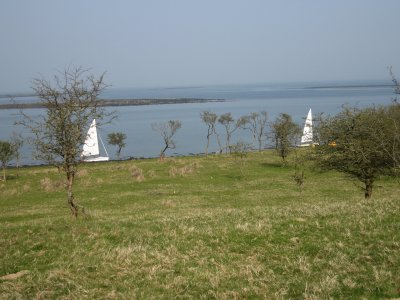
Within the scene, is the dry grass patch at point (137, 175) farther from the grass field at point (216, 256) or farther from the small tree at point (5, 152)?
the grass field at point (216, 256)

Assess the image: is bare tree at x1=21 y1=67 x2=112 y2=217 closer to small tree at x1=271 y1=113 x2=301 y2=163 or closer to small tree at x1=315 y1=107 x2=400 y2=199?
small tree at x1=315 y1=107 x2=400 y2=199

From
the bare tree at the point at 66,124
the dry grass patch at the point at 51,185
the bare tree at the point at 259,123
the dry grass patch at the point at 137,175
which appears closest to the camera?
the bare tree at the point at 66,124

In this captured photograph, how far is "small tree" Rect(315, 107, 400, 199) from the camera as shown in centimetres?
2041

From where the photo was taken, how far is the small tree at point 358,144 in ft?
66.9

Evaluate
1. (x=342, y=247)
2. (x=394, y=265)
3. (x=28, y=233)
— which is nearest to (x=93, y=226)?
(x=28, y=233)

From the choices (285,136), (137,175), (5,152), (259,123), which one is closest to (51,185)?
(137,175)

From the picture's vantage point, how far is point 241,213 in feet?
39.0

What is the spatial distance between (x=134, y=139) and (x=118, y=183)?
63.2 meters

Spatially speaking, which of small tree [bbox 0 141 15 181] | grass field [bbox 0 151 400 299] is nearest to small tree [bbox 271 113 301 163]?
→ small tree [bbox 0 141 15 181]

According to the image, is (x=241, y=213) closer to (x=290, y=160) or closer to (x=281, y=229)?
(x=281, y=229)

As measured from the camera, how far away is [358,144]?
70.5 ft

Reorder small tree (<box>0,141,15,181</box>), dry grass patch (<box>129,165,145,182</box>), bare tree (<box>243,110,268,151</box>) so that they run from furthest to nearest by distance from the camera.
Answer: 1. bare tree (<box>243,110,268,151</box>)
2. small tree (<box>0,141,15,181</box>)
3. dry grass patch (<box>129,165,145,182</box>)

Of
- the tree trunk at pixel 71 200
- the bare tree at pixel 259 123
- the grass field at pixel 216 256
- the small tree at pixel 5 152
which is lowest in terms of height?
the bare tree at pixel 259 123

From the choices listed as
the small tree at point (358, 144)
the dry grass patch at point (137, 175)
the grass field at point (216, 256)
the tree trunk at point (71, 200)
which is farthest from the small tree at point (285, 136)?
the grass field at point (216, 256)
